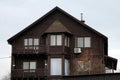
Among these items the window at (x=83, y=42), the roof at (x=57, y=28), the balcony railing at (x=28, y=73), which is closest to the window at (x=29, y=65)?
the balcony railing at (x=28, y=73)

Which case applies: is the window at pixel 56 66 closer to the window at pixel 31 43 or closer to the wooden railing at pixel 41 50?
the wooden railing at pixel 41 50

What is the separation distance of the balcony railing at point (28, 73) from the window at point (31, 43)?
319 cm

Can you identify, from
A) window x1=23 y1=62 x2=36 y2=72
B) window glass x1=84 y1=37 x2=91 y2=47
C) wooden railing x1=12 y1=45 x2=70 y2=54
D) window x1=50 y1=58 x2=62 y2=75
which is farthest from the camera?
window glass x1=84 y1=37 x2=91 y2=47

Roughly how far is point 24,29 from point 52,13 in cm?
435

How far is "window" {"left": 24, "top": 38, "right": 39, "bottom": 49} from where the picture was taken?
8219 cm

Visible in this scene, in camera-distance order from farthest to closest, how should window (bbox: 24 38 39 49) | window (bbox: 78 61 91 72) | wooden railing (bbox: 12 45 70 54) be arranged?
window (bbox: 24 38 39 49)
window (bbox: 78 61 91 72)
wooden railing (bbox: 12 45 70 54)

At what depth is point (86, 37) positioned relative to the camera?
83.1m

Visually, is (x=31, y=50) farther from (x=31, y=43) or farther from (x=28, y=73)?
(x=28, y=73)

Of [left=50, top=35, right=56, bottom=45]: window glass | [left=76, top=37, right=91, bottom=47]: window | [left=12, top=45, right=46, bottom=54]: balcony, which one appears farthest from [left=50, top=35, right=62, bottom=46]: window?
[left=76, top=37, right=91, bottom=47]: window

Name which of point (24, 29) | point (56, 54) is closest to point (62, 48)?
point (56, 54)

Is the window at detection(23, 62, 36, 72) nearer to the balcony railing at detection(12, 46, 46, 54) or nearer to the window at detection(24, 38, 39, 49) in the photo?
the balcony railing at detection(12, 46, 46, 54)

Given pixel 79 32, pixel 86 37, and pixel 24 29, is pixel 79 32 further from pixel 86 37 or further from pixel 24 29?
pixel 24 29

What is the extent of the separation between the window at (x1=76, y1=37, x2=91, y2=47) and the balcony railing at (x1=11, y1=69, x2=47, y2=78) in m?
6.19

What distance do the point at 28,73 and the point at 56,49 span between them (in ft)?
15.9
